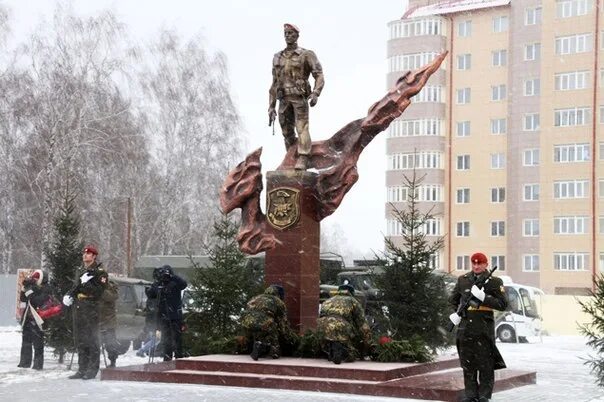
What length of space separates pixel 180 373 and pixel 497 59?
55.5 m

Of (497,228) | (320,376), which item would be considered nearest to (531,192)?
(497,228)

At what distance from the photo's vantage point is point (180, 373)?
15.7 metres

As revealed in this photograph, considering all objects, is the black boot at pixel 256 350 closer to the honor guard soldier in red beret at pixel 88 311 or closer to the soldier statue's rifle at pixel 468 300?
the honor guard soldier in red beret at pixel 88 311

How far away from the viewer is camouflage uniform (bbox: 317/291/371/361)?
1554 centimetres

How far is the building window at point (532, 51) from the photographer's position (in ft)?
216

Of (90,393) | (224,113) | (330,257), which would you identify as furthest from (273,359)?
(224,113)

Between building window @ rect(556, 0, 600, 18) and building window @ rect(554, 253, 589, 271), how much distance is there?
44.5 feet

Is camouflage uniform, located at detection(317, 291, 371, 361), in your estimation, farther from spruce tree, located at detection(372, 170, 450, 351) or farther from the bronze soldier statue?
spruce tree, located at detection(372, 170, 450, 351)

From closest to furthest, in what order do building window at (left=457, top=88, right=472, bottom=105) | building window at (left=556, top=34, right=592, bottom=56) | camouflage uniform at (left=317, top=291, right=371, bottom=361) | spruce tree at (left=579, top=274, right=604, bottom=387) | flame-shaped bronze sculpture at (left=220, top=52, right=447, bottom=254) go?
spruce tree at (left=579, top=274, right=604, bottom=387) < camouflage uniform at (left=317, top=291, right=371, bottom=361) < flame-shaped bronze sculpture at (left=220, top=52, right=447, bottom=254) < building window at (left=556, top=34, right=592, bottom=56) < building window at (left=457, top=88, right=472, bottom=105)

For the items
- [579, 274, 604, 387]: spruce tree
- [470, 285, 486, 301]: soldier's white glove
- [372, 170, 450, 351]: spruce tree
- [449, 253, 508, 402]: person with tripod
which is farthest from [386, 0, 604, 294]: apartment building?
[470, 285, 486, 301]: soldier's white glove

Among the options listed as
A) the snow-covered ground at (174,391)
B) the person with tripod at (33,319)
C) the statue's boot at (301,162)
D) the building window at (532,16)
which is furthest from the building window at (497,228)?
the statue's boot at (301,162)

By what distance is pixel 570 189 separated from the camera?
6450 cm

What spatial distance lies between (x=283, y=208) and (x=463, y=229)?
174 feet

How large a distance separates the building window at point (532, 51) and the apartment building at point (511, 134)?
58mm
